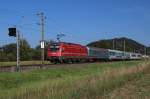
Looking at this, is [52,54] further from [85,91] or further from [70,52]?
[85,91]

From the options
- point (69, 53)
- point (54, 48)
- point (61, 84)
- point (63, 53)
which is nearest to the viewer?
point (61, 84)

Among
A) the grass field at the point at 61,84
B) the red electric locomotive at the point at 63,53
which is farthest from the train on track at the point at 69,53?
the grass field at the point at 61,84

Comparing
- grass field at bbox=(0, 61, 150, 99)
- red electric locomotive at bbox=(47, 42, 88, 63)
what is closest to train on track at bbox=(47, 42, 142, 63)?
red electric locomotive at bbox=(47, 42, 88, 63)

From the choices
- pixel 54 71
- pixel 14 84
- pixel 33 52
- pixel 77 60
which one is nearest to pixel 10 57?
pixel 33 52

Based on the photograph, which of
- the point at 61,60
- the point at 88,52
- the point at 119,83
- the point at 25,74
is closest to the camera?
the point at 119,83

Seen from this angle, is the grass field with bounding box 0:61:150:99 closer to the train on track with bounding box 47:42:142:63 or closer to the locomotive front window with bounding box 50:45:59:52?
the train on track with bounding box 47:42:142:63

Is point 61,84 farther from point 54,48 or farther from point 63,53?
point 54,48

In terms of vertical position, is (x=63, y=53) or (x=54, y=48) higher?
(x=54, y=48)

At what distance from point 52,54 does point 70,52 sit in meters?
3.75

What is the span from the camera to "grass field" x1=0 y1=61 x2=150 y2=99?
16.5 metres

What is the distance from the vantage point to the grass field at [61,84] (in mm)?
16531

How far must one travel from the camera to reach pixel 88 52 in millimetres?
74125

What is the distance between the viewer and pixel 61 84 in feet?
77.0

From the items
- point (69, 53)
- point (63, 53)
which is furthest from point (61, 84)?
point (69, 53)
